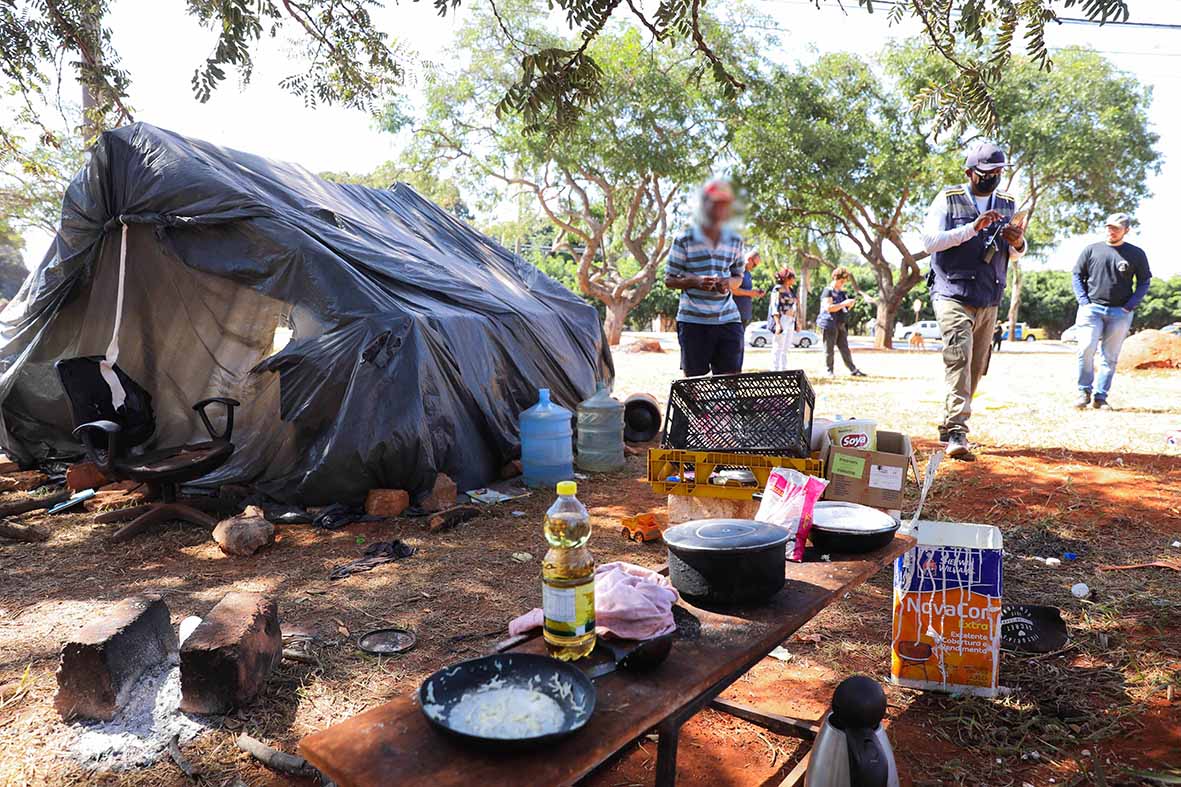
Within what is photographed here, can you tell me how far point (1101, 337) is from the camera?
810cm

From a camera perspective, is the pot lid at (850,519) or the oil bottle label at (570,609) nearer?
the oil bottle label at (570,609)

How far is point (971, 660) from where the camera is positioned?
2566mm

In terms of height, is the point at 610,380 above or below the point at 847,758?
above

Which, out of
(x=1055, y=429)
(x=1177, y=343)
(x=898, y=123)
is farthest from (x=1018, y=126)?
(x=1055, y=429)

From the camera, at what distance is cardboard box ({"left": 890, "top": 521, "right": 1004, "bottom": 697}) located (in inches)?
99.5

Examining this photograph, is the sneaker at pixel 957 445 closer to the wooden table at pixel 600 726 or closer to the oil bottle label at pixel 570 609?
the wooden table at pixel 600 726

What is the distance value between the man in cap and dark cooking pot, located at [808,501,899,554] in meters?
3.65

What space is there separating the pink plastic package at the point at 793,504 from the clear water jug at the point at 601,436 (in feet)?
12.9

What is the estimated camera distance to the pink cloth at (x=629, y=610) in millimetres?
1715

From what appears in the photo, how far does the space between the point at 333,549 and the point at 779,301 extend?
28.5 feet

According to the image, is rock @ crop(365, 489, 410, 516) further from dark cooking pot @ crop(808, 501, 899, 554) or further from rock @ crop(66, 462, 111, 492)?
dark cooking pot @ crop(808, 501, 899, 554)

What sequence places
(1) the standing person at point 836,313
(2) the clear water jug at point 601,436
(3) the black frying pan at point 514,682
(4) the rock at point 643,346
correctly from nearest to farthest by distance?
(3) the black frying pan at point 514,682 → (2) the clear water jug at point 601,436 → (1) the standing person at point 836,313 → (4) the rock at point 643,346

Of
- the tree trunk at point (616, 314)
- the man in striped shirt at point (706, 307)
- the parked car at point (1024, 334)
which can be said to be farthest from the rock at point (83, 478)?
the parked car at point (1024, 334)

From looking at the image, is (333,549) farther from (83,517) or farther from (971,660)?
(971,660)
